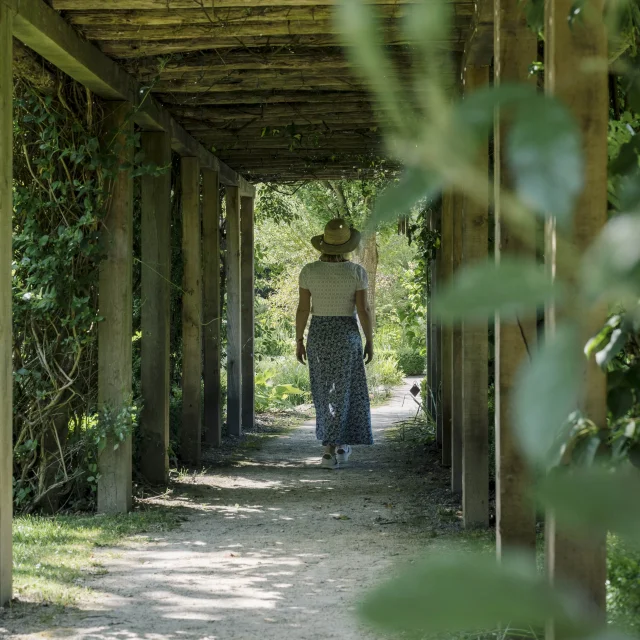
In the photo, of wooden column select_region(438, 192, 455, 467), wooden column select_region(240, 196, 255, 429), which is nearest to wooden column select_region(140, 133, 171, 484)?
wooden column select_region(438, 192, 455, 467)

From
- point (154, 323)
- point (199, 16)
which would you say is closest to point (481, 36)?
point (199, 16)

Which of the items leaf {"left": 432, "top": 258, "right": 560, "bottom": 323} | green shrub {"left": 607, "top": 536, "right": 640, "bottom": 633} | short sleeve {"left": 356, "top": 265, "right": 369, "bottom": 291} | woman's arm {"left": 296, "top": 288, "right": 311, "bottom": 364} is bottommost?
green shrub {"left": 607, "top": 536, "right": 640, "bottom": 633}

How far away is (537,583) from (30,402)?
204 inches

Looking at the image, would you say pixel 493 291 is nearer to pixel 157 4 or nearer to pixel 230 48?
pixel 157 4

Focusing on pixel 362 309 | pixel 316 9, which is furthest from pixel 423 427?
pixel 316 9

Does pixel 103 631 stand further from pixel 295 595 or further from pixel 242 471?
pixel 242 471

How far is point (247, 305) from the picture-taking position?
991 centimetres

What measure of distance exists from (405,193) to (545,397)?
2.5 inches

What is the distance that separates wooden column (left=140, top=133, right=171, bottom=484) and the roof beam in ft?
1.18

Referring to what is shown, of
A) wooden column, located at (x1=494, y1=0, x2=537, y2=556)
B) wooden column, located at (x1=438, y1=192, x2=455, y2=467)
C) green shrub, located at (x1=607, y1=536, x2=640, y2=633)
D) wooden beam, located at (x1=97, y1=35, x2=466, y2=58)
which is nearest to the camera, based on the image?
green shrub, located at (x1=607, y1=536, x2=640, y2=633)

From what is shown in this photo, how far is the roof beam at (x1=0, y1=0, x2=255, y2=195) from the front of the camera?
3.84 metres

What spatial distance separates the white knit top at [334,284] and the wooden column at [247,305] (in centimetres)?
282

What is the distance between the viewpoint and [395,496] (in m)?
5.93

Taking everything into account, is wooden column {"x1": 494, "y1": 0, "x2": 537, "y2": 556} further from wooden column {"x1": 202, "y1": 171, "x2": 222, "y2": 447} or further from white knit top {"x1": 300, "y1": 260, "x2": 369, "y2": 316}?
wooden column {"x1": 202, "y1": 171, "x2": 222, "y2": 447}
